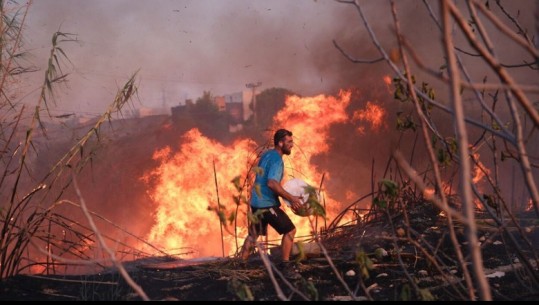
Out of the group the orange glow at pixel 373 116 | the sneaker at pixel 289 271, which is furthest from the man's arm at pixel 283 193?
the orange glow at pixel 373 116

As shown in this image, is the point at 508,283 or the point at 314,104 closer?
the point at 508,283

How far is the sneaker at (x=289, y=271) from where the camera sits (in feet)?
17.1

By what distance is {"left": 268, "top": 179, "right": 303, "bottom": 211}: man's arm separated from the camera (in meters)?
5.79

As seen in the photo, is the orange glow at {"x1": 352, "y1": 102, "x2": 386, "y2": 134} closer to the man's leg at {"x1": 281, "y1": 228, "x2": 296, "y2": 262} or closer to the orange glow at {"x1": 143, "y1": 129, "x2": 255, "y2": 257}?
the orange glow at {"x1": 143, "y1": 129, "x2": 255, "y2": 257}

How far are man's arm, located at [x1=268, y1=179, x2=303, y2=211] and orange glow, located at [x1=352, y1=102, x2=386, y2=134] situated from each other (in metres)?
13.6

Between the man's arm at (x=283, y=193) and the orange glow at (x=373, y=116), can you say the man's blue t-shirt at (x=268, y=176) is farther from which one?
the orange glow at (x=373, y=116)

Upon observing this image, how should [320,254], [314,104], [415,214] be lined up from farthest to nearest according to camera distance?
[314,104] < [415,214] < [320,254]

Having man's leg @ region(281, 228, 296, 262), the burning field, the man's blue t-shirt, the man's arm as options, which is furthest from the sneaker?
the burning field

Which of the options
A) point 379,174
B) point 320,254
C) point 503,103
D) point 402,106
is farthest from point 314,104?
point 320,254

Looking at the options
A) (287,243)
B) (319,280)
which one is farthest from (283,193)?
(319,280)

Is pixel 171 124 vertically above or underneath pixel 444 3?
above

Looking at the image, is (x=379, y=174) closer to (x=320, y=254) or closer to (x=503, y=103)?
(x=503, y=103)

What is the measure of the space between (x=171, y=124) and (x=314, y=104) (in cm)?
977

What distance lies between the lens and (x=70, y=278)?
17.3 feet
